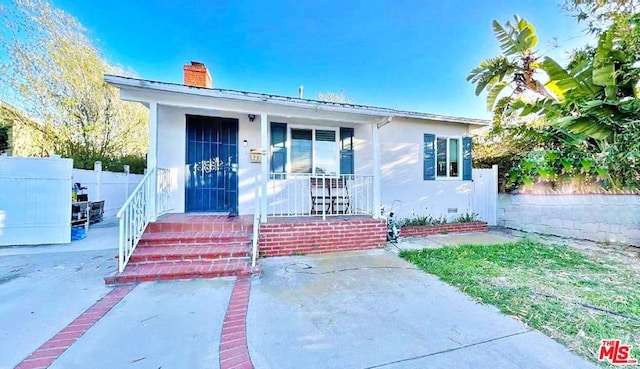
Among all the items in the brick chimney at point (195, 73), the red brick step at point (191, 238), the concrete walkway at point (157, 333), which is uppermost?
the brick chimney at point (195, 73)

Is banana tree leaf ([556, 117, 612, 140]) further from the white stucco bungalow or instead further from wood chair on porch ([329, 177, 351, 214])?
wood chair on porch ([329, 177, 351, 214])

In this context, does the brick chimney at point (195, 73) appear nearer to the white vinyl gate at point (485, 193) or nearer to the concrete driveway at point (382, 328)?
the concrete driveway at point (382, 328)

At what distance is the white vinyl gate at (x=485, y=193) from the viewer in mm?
8703

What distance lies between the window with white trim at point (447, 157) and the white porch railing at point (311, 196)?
9.09 feet

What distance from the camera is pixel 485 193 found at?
8773 millimetres

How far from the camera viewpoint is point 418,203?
26.7ft

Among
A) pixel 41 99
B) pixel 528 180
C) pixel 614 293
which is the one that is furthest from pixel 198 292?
pixel 41 99

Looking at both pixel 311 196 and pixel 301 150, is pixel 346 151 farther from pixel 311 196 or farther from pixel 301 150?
pixel 311 196

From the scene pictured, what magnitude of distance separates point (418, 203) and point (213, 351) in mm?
7159

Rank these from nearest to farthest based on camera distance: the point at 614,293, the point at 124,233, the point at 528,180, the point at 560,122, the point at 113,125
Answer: the point at 614,293 < the point at 124,233 < the point at 560,122 < the point at 528,180 < the point at 113,125

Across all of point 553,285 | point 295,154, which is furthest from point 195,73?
point 553,285

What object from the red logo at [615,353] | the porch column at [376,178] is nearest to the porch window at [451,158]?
the porch column at [376,178]

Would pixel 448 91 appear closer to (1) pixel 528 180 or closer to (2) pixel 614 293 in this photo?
(1) pixel 528 180

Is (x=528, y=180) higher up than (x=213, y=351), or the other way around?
(x=528, y=180)
